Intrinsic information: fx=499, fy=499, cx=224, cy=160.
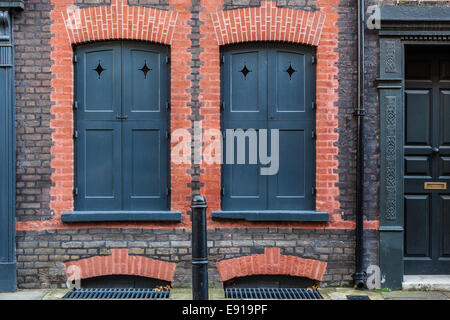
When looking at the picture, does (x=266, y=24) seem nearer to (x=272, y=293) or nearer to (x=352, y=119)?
(x=352, y=119)

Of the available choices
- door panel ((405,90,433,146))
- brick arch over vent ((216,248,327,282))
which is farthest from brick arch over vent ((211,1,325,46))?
brick arch over vent ((216,248,327,282))

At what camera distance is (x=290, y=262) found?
6020 millimetres

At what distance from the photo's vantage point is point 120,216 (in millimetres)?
5973

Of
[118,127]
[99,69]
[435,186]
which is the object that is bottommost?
[435,186]

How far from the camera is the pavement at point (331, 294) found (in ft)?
18.5

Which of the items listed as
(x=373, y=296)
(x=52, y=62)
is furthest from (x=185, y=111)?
(x=373, y=296)

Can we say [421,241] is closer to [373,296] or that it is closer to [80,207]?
[373,296]

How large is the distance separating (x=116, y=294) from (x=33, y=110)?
2407mm

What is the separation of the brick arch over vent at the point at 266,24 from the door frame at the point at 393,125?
88 centimetres

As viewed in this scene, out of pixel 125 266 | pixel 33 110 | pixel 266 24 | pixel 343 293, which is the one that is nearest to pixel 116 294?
pixel 125 266

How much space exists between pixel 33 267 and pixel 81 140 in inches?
64.0

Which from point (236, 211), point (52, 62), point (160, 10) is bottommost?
point (236, 211)

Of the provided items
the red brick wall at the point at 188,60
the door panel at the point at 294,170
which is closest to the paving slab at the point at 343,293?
→ the red brick wall at the point at 188,60

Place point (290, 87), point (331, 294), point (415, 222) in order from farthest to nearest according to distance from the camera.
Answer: point (415, 222), point (290, 87), point (331, 294)
